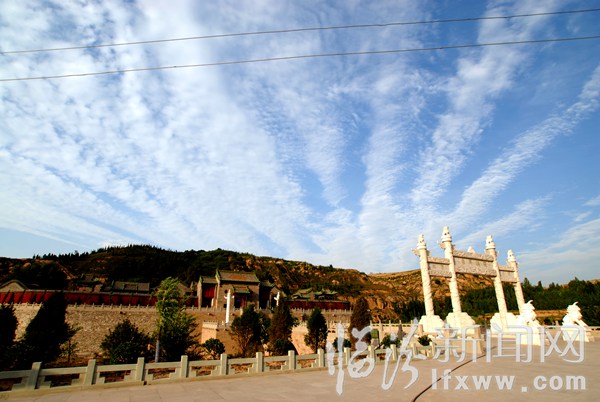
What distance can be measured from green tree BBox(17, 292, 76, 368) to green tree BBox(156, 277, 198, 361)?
606cm

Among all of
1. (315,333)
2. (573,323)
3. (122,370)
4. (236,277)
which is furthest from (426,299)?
(236,277)

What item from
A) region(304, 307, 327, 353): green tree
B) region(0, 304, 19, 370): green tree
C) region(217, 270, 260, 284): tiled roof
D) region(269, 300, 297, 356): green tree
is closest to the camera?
region(0, 304, 19, 370): green tree

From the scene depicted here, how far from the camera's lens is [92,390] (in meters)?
9.16

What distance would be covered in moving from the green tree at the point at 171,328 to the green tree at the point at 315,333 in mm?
9607

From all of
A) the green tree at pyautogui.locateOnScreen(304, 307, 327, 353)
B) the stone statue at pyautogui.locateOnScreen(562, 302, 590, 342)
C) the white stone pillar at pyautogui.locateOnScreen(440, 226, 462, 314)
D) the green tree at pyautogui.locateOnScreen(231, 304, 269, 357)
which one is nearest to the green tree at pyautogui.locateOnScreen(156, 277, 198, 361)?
the green tree at pyautogui.locateOnScreen(231, 304, 269, 357)

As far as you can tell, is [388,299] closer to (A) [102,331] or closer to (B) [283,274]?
(B) [283,274]

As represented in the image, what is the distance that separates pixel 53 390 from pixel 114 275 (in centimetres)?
8871

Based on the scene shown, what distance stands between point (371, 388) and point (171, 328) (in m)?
22.0

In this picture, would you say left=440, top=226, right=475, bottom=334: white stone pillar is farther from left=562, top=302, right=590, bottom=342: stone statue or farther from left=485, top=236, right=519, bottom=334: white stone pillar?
left=562, top=302, right=590, bottom=342: stone statue

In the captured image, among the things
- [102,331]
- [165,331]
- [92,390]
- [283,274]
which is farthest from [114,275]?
[92,390]

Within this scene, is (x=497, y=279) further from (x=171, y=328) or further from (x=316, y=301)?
(x=316, y=301)

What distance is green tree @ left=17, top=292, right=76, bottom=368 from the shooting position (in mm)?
18922

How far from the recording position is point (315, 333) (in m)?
28.6

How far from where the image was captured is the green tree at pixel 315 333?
28.5 metres
